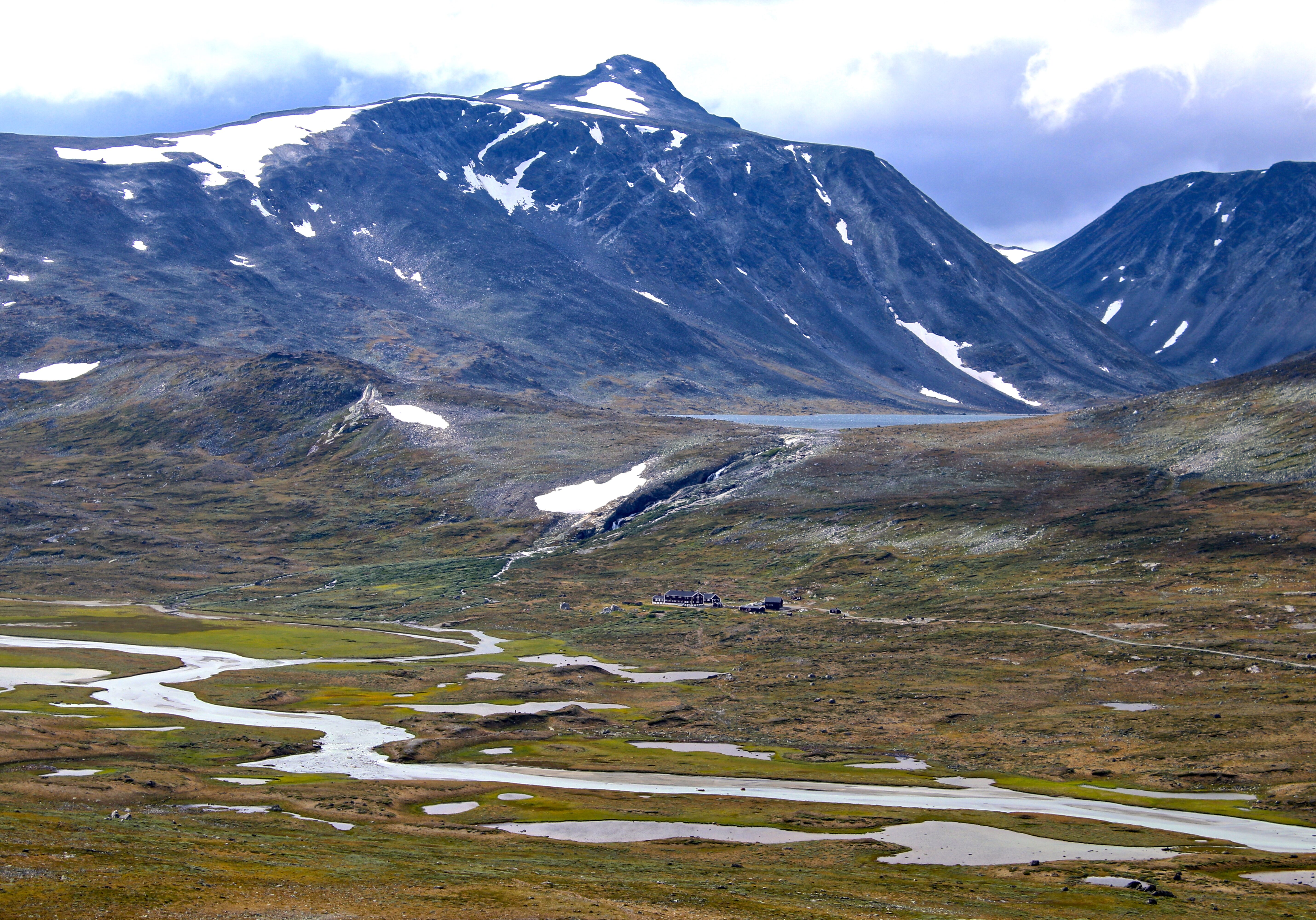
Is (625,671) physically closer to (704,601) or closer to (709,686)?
(709,686)

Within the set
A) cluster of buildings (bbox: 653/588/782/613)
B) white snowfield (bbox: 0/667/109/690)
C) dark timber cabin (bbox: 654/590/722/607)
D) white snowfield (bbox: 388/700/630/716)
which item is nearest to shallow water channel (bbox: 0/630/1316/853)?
white snowfield (bbox: 0/667/109/690)

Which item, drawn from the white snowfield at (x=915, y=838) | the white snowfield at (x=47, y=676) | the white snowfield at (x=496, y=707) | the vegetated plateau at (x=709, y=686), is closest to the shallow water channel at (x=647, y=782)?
the vegetated plateau at (x=709, y=686)

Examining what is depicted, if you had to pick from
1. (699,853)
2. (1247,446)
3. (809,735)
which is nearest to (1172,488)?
(1247,446)

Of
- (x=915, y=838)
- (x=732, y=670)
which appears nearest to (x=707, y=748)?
(x=915, y=838)

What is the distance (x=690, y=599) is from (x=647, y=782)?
2927 inches

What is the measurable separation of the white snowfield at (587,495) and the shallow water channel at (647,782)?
10374cm

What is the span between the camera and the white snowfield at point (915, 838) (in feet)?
166

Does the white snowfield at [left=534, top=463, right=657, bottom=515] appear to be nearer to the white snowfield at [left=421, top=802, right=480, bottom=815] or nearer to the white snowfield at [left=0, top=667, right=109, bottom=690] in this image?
the white snowfield at [left=0, top=667, right=109, bottom=690]

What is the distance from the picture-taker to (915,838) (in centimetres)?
5372

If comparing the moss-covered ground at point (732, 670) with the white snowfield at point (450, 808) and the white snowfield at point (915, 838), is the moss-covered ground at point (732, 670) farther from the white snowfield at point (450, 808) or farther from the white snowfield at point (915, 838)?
the white snowfield at point (915, 838)

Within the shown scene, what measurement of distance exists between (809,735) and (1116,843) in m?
29.9

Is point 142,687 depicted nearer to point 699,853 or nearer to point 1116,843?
point 699,853

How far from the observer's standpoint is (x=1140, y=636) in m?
107

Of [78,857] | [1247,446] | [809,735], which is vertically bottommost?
[809,735]
